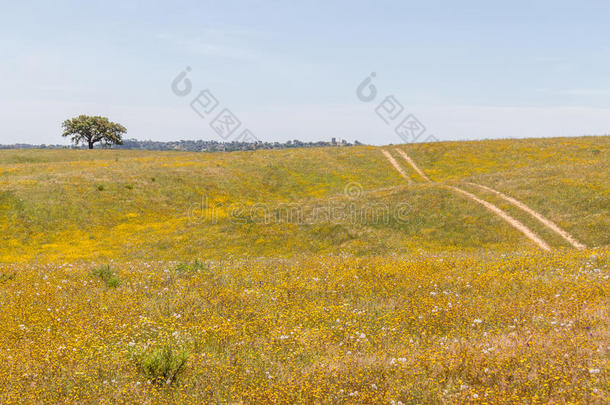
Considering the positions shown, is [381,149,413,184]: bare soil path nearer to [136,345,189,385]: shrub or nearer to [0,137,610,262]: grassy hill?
[0,137,610,262]: grassy hill

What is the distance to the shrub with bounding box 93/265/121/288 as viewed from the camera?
12422mm

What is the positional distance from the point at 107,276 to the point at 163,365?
8352 mm

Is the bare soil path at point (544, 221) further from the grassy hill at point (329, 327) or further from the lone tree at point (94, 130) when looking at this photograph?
the lone tree at point (94, 130)

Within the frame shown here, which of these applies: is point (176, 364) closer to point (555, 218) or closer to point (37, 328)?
point (37, 328)

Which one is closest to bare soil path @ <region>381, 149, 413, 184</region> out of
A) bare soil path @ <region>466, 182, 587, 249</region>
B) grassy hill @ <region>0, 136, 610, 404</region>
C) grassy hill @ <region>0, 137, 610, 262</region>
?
grassy hill @ <region>0, 137, 610, 262</region>

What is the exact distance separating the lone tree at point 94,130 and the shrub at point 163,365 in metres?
116

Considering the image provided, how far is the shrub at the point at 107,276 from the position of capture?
489 inches

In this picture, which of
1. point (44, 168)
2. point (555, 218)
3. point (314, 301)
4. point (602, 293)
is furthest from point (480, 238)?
point (44, 168)

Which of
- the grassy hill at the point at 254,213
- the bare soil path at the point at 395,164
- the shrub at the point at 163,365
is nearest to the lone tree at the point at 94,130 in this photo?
the grassy hill at the point at 254,213

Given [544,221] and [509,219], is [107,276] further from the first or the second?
[544,221]

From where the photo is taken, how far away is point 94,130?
343 ft

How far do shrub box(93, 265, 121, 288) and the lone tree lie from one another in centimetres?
10709

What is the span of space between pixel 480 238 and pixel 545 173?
19.2 meters

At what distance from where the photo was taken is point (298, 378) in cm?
632
